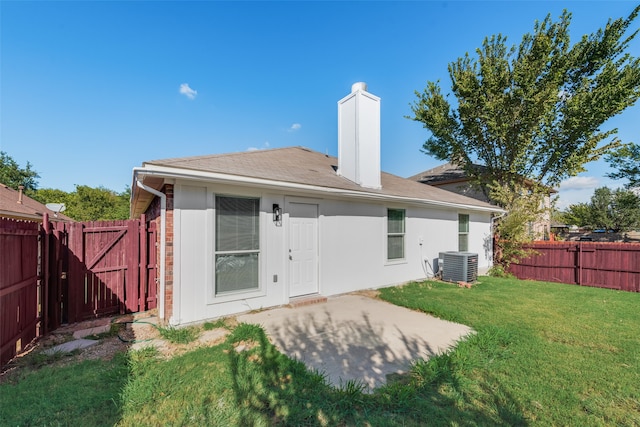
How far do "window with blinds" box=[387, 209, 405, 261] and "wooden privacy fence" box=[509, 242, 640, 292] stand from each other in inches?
230

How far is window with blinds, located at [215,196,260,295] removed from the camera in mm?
4852

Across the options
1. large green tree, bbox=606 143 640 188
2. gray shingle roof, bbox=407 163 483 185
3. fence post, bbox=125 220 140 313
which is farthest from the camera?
large green tree, bbox=606 143 640 188

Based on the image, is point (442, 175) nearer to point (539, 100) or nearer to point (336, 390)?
point (539, 100)

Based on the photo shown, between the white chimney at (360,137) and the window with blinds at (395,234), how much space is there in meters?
1.00

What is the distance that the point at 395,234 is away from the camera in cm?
801

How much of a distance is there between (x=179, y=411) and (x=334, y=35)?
38.3ft

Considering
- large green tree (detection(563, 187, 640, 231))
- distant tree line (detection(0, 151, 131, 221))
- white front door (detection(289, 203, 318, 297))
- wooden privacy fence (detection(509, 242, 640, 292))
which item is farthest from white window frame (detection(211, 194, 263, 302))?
large green tree (detection(563, 187, 640, 231))

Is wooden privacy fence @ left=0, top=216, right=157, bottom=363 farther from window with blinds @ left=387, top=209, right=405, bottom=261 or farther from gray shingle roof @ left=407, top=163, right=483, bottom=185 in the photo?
gray shingle roof @ left=407, top=163, right=483, bottom=185

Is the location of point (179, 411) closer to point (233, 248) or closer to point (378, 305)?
point (233, 248)

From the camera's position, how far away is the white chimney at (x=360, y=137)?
24.8 ft

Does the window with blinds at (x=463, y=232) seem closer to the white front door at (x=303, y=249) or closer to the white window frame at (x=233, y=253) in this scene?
the white front door at (x=303, y=249)

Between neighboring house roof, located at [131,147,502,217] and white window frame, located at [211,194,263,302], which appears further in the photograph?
white window frame, located at [211,194,263,302]

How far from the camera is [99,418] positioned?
2.29 m

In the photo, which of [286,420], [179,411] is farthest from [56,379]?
[286,420]
